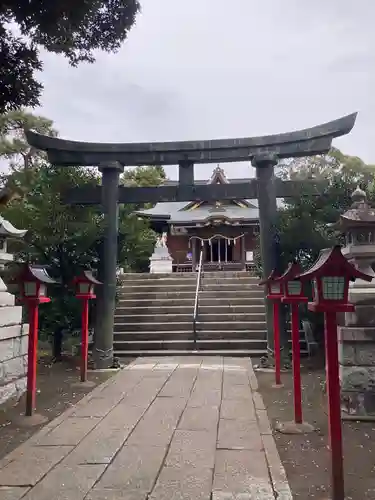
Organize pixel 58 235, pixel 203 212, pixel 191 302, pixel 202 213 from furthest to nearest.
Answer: pixel 203 212
pixel 202 213
pixel 191 302
pixel 58 235

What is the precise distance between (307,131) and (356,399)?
601cm

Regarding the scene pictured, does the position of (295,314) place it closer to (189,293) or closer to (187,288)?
(189,293)

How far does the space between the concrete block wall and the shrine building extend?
16.6 m

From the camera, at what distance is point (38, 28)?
4.46 m

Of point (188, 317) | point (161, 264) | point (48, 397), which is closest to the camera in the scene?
point (48, 397)

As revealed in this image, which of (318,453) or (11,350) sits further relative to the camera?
(11,350)

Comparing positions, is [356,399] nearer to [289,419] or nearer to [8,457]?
[289,419]

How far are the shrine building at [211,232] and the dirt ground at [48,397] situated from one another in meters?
14.5

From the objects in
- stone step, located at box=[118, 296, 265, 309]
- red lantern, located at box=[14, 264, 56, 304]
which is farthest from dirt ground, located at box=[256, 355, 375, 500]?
stone step, located at box=[118, 296, 265, 309]

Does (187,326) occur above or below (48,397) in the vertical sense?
above

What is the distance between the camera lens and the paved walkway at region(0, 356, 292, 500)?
135 inches

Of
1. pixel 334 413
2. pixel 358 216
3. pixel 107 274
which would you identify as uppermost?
pixel 358 216

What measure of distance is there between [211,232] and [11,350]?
1821cm

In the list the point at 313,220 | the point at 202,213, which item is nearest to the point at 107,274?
the point at 313,220
